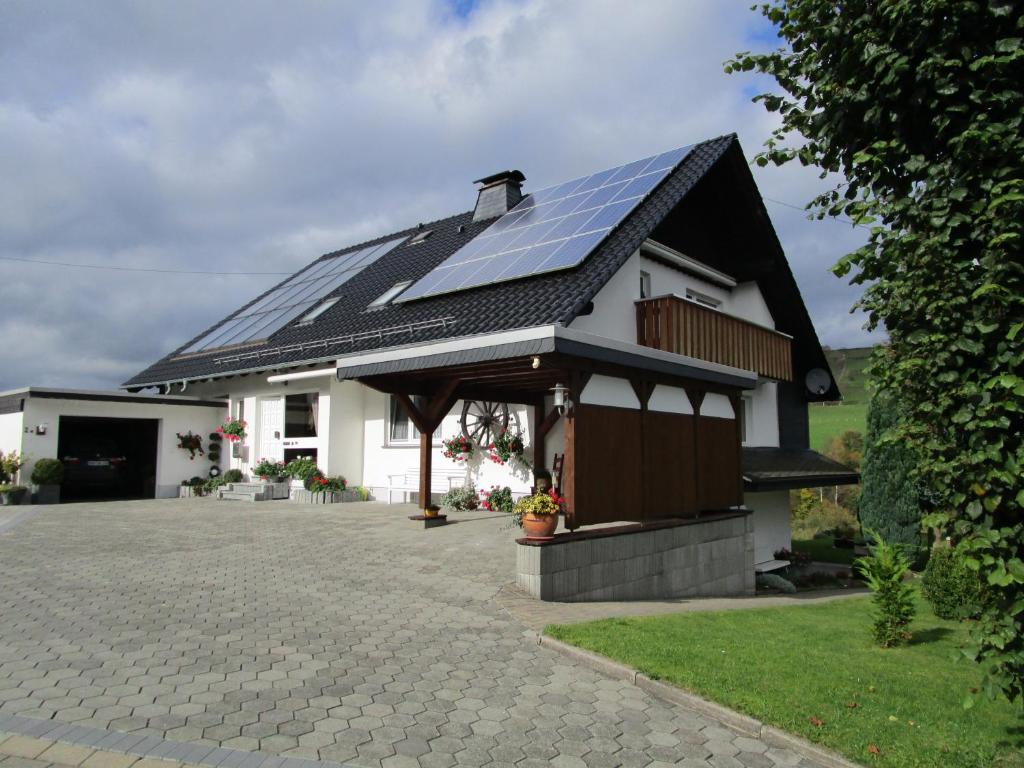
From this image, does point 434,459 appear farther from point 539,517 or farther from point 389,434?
point 539,517

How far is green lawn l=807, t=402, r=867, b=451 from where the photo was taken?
36.9 meters

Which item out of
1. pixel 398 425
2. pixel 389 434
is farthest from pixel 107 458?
pixel 398 425

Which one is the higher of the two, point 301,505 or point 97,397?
point 97,397

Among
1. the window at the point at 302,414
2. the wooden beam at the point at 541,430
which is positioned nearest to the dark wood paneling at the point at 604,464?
the wooden beam at the point at 541,430

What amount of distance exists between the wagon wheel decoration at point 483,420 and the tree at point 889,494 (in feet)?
27.2

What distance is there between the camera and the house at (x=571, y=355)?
32.3 ft

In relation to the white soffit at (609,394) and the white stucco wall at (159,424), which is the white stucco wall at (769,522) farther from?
the white stucco wall at (159,424)

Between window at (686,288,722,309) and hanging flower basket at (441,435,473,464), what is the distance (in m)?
6.37

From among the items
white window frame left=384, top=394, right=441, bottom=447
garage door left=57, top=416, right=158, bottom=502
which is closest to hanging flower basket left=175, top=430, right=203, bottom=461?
garage door left=57, top=416, right=158, bottom=502

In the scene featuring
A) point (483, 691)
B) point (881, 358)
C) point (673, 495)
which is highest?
point (881, 358)

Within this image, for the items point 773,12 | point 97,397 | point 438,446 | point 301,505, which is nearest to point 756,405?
point 438,446

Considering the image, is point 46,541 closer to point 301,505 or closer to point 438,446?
point 301,505

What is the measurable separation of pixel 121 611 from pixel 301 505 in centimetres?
928

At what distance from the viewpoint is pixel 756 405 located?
736 inches
